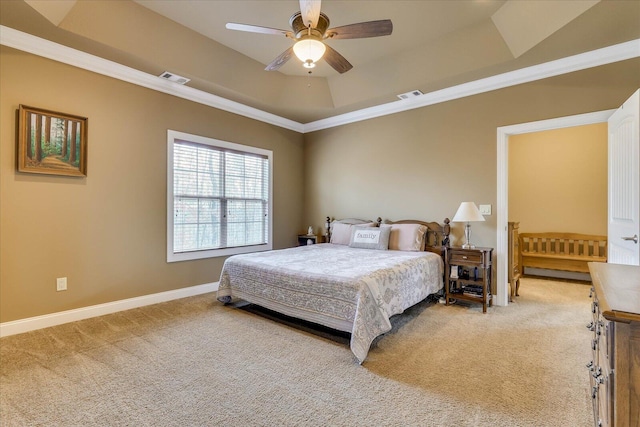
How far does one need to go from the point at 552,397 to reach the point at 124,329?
3530mm

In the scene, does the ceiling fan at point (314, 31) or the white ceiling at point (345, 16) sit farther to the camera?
the white ceiling at point (345, 16)

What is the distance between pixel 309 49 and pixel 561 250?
5.59 metres

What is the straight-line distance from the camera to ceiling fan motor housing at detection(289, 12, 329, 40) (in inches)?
95.8

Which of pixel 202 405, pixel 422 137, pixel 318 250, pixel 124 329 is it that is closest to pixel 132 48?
pixel 124 329

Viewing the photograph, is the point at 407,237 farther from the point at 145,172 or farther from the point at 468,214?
the point at 145,172

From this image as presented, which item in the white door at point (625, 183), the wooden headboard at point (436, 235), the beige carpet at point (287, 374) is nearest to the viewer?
the beige carpet at point (287, 374)

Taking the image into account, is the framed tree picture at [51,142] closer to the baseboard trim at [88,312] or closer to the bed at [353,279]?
the baseboard trim at [88,312]

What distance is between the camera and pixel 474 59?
3420mm

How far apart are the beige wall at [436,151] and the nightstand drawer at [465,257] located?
0.44 meters

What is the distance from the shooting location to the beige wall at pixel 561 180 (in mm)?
4992

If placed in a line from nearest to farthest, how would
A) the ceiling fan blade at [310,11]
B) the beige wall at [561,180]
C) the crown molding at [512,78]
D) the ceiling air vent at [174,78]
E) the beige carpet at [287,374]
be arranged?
the beige carpet at [287,374] < the ceiling fan blade at [310,11] < the crown molding at [512,78] < the ceiling air vent at [174,78] < the beige wall at [561,180]

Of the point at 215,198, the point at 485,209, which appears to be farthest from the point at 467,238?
the point at 215,198

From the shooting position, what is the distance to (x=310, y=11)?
7.32 feet

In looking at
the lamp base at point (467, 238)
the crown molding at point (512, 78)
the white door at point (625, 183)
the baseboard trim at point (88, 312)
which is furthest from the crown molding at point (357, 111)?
the baseboard trim at point (88, 312)
